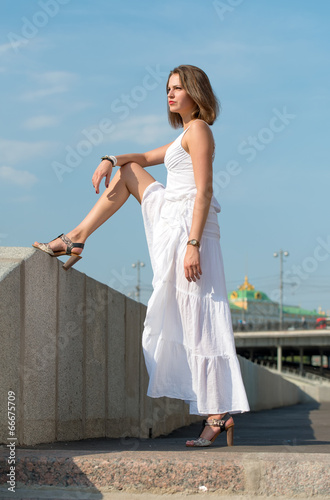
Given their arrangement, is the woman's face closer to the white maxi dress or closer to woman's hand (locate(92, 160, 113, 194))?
the white maxi dress

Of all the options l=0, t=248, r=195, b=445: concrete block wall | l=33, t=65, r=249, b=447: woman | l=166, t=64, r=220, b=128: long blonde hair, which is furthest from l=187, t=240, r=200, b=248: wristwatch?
l=0, t=248, r=195, b=445: concrete block wall

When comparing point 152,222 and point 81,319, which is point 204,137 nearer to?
→ point 152,222

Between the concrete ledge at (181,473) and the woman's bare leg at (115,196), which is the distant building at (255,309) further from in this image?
the concrete ledge at (181,473)

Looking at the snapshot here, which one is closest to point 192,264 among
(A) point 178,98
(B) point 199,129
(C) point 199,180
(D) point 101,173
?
(C) point 199,180

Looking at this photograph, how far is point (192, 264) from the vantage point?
4.02 metres

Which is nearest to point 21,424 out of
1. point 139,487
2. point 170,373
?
point 170,373

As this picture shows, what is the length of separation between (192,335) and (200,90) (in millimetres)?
1477

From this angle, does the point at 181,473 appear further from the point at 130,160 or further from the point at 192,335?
the point at 130,160

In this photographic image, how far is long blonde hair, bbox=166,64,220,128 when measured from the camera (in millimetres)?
4285

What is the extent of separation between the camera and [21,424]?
12.7 ft

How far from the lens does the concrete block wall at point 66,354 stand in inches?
150

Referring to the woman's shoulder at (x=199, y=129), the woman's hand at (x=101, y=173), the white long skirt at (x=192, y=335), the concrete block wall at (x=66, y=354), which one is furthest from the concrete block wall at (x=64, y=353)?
A: the woman's shoulder at (x=199, y=129)

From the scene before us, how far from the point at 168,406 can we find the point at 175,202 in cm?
471

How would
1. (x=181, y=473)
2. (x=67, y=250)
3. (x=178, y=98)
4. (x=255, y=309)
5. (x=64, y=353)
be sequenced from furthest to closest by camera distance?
(x=255, y=309) → (x=64, y=353) → (x=67, y=250) → (x=178, y=98) → (x=181, y=473)
